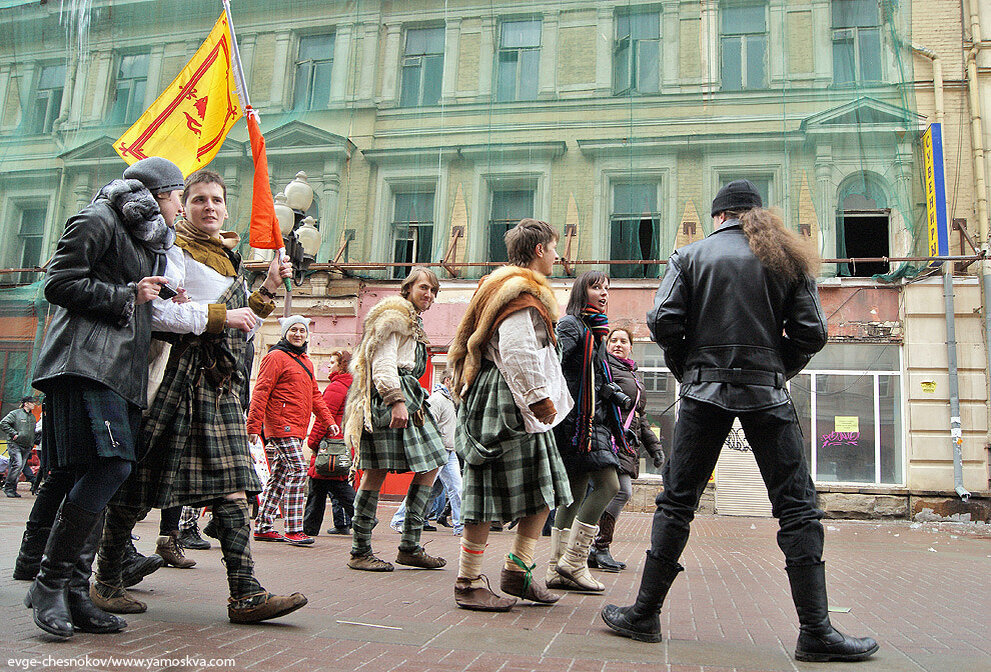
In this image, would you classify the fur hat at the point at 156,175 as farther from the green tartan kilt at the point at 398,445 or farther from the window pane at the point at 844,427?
the window pane at the point at 844,427

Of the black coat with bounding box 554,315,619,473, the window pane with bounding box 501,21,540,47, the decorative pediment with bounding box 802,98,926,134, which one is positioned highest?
the window pane with bounding box 501,21,540,47

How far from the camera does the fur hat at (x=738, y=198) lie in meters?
3.78

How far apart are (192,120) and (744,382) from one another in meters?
4.86

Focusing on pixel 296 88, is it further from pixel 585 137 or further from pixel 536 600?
pixel 536 600

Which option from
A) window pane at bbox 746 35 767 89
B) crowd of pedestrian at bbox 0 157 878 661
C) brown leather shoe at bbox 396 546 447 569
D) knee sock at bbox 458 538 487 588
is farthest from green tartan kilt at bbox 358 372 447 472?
window pane at bbox 746 35 767 89

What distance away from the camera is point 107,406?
3.17m

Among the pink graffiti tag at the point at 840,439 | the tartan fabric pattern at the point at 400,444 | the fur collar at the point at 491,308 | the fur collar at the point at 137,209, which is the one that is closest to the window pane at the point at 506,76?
the pink graffiti tag at the point at 840,439

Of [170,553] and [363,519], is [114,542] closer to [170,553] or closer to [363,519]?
[170,553]

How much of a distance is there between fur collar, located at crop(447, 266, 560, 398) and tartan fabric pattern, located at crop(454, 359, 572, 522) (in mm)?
144

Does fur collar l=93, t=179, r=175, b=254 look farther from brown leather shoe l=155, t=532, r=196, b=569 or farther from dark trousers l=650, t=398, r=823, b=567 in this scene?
brown leather shoe l=155, t=532, r=196, b=569

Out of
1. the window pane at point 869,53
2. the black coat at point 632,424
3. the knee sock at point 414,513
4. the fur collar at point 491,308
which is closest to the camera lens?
the fur collar at point 491,308

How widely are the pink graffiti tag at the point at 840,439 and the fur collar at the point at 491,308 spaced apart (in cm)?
1233

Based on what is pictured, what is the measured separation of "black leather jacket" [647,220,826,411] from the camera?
3404 mm

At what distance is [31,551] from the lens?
4168mm
